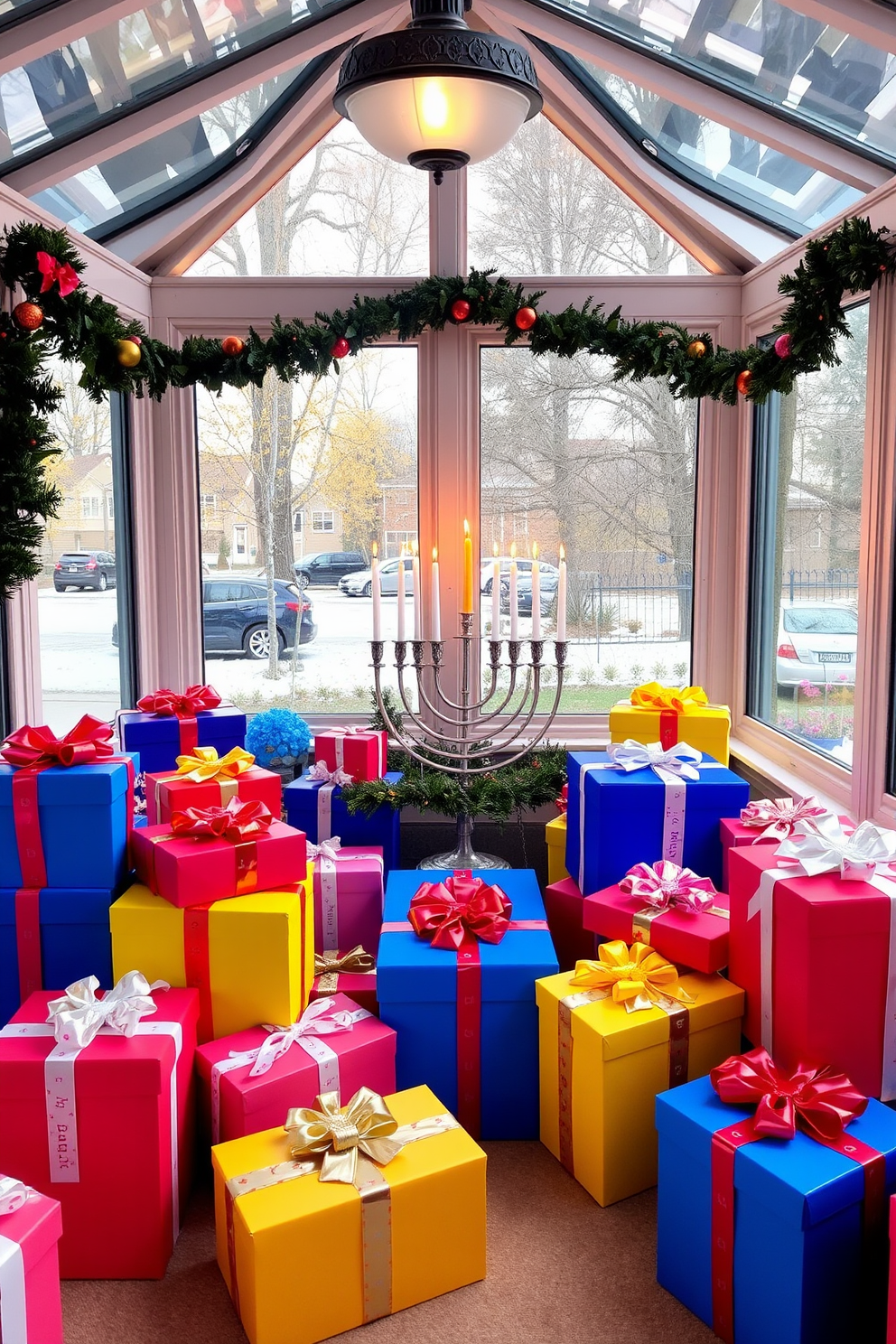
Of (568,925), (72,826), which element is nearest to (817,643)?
(568,925)

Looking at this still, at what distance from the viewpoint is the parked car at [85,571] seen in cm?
286

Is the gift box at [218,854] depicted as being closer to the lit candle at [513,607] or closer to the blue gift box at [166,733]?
the blue gift box at [166,733]

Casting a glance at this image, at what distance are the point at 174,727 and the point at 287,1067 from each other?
1.09m

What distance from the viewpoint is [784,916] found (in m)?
1.79

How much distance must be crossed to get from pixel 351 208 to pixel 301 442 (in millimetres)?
751

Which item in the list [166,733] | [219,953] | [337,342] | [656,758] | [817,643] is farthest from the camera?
[337,342]

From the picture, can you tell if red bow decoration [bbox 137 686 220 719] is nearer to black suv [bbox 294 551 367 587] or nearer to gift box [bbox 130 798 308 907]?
gift box [bbox 130 798 308 907]

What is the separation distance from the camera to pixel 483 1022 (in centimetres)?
215

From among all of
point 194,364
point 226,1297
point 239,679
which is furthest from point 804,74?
point 226,1297

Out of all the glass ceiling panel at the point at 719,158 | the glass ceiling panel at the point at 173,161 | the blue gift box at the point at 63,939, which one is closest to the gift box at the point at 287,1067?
the blue gift box at the point at 63,939

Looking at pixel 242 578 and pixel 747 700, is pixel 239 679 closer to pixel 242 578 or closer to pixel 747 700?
pixel 242 578

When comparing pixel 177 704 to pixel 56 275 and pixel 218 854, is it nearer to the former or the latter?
pixel 218 854

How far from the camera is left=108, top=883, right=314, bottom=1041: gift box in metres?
2.04

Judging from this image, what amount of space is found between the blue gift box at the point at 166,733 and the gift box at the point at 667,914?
3.51ft
